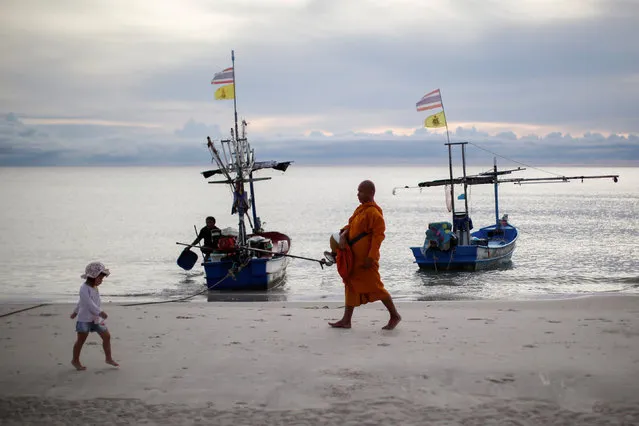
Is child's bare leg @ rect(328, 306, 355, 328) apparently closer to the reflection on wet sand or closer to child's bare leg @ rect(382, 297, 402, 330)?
child's bare leg @ rect(382, 297, 402, 330)

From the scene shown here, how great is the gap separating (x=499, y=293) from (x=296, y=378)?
13895 millimetres

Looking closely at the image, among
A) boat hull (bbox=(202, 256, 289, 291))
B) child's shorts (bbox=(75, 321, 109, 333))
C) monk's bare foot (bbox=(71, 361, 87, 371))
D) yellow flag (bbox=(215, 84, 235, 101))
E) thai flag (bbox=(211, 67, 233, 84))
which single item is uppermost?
thai flag (bbox=(211, 67, 233, 84))

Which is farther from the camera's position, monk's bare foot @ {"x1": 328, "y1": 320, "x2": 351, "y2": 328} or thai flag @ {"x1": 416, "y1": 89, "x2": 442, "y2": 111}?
thai flag @ {"x1": 416, "y1": 89, "x2": 442, "y2": 111}

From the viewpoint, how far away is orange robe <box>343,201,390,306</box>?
8156mm

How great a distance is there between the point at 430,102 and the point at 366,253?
15.8 metres

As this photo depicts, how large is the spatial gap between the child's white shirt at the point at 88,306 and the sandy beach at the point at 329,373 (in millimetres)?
541

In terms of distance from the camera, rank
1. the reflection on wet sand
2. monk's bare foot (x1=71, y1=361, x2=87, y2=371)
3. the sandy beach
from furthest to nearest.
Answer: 1. the reflection on wet sand
2. monk's bare foot (x1=71, y1=361, x2=87, y2=371)
3. the sandy beach

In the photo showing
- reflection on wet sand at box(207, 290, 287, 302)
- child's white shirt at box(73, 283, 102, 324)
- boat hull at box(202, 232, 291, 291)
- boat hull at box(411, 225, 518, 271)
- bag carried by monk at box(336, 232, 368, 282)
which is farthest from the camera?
boat hull at box(411, 225, 518, 271)

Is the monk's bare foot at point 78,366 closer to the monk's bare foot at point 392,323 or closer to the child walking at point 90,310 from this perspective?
the child walking at point 90,310

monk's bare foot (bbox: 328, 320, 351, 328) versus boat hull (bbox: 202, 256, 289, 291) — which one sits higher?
monk's bare foot (bbox: 328, 320, 351, 328)

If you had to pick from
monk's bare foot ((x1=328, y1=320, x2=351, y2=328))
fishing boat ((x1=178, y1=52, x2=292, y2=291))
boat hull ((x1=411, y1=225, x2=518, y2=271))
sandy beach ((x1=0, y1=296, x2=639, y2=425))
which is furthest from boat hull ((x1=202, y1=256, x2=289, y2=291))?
monk's bare foot ((x1=328, y1=320, x2=351, y2=328))

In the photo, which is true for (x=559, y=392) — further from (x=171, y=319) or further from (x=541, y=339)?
(x=171, y=319)

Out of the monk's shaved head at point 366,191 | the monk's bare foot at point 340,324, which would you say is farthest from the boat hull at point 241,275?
the monk's shaved head at point 366,191

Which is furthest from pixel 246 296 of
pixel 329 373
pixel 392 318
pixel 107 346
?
pixel 329 373
